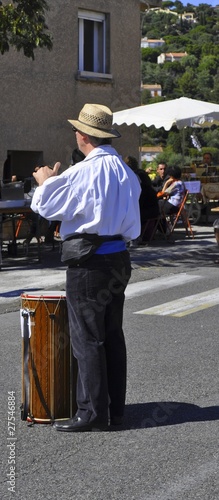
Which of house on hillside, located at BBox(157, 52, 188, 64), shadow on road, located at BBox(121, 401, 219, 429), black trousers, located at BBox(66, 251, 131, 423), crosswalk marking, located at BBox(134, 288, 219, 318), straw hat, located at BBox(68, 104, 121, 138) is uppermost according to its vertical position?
house on hillside, located at BBox(157, 52, 188, 64)

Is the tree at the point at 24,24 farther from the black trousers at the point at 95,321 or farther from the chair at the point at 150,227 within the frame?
the black trousers at the point at 95,321

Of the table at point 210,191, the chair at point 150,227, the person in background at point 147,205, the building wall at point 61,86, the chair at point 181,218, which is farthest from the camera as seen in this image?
the table at point 210,191

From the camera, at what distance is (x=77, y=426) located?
5938 millimetres

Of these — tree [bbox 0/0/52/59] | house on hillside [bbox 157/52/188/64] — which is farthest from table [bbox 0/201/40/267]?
house on hillside [bbox 157/52/188/64]

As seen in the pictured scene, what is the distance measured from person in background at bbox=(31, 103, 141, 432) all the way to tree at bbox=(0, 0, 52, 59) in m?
8.95

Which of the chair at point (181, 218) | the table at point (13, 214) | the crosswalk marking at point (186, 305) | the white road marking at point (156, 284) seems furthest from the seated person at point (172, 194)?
the crosswalk marking at point (186, 305)

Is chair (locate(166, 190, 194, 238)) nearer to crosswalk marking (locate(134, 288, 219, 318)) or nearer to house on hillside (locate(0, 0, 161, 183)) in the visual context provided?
house on hillside (locate(0, 0, 161, 183))

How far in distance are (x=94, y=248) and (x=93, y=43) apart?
1748cm

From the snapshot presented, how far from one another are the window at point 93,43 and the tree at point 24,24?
696 centimetres

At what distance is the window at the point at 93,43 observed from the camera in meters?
22.2

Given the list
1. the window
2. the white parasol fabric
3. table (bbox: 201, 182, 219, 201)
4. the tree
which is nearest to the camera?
the tree

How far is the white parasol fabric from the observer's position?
20.3 m

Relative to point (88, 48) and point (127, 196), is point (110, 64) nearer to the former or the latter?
point (88, 48)

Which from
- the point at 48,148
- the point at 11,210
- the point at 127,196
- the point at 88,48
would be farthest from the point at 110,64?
the point at 127,196
